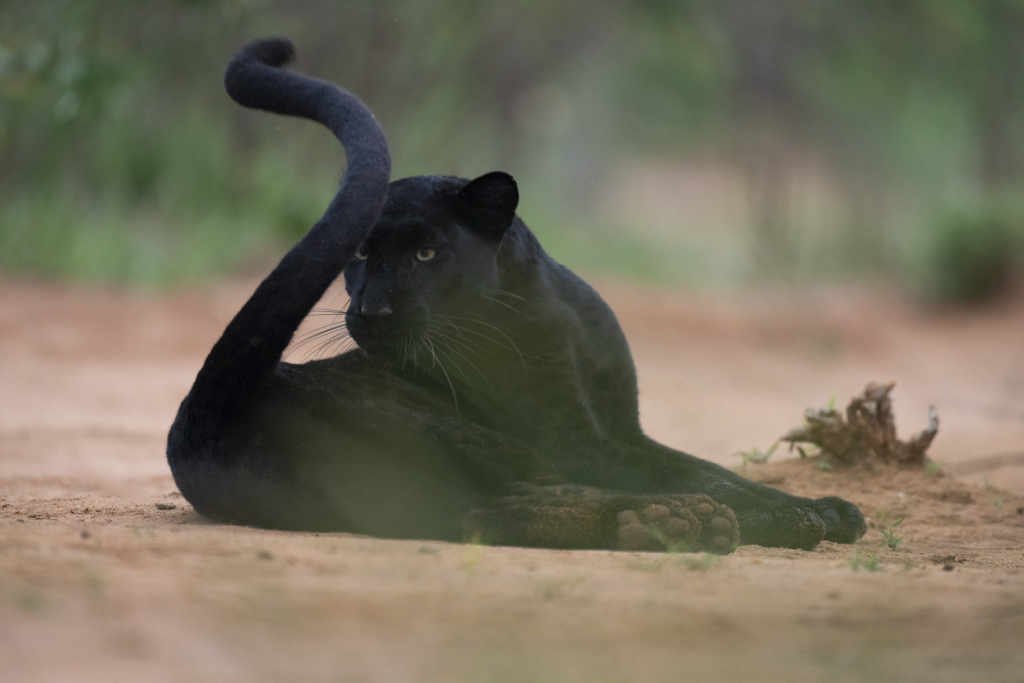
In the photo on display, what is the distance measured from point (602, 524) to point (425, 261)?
105 centimetres

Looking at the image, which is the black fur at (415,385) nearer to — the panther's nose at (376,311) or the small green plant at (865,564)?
the panther's nose at (376,311)

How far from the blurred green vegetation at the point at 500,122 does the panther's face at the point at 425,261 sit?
4160 millimetres

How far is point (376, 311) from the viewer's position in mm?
2854

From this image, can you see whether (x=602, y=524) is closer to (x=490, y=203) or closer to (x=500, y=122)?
(x=490, y=203)

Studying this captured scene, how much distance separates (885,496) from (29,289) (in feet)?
23.7

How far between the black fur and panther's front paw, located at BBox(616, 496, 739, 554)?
0.27m

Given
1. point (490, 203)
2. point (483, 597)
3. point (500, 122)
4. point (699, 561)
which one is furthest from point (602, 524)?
point (500, 122)

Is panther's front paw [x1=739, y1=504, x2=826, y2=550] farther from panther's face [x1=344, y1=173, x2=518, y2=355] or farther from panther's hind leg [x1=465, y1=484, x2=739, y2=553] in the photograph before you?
panther's face [x1=344, y1=173, x2=518, y2=355]

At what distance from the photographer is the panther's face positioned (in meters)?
2.92

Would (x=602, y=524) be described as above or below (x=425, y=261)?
below

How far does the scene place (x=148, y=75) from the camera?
10039 mm

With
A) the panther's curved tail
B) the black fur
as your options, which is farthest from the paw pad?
the panther's curved tail

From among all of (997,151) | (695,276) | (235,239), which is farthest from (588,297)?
(997,151)

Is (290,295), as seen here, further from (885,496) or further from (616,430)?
(885,496)
